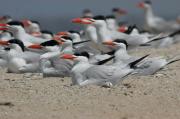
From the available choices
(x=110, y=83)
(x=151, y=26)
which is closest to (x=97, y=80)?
(x=110, y=83)

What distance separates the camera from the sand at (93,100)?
8047mm

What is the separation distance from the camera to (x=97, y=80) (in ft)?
32.2

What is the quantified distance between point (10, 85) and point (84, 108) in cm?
193

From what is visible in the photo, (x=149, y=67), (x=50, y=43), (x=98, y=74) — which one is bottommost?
(x=50, y=43)

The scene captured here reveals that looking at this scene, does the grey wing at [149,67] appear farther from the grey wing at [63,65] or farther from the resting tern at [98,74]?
the grey wing at [63,65]

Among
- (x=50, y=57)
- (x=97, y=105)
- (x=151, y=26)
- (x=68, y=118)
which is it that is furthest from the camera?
(x=151, y=26)

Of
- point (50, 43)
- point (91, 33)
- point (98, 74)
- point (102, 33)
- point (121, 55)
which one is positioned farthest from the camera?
point (91, 33)

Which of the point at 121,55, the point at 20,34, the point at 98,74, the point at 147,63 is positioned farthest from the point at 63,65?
the point at 20,34

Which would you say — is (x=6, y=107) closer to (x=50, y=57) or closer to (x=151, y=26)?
(x=50, y=57)

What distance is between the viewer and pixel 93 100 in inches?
340

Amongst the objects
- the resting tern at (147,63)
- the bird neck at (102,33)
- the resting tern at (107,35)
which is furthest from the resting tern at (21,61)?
the bird neck at (102,33)

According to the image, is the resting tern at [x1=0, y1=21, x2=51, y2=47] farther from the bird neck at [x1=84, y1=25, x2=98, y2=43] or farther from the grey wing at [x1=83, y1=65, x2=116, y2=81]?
the grey wing at [x1=83, y1=65, x2=116, y2=81]

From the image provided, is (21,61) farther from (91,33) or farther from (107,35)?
(91,33)

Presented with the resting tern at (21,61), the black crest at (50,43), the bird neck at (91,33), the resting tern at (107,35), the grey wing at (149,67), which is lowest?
the bird neck at (91,33)
